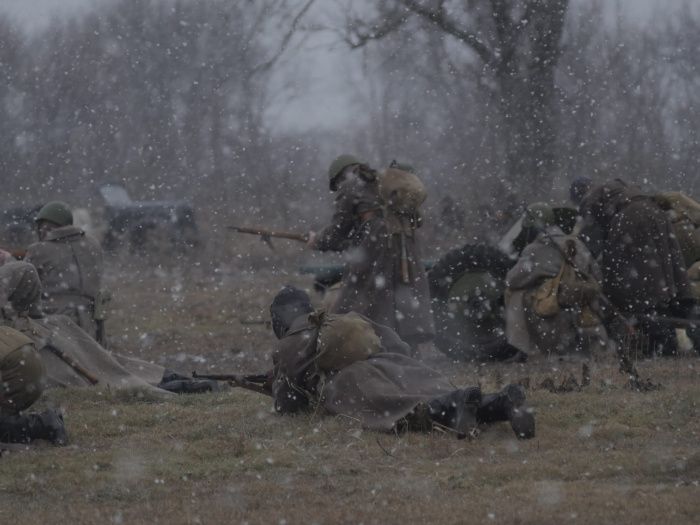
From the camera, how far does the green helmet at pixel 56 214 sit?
1421 centimetres

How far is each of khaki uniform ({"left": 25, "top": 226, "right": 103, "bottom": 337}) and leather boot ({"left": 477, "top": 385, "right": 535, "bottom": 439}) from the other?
19.8ft

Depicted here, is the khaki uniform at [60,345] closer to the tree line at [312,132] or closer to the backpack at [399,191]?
the backpack at [399,191]

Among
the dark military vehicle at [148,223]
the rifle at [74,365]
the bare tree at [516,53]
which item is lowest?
the rifle at [74,365]

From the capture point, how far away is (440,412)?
9211mm

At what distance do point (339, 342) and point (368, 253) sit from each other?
111 inches

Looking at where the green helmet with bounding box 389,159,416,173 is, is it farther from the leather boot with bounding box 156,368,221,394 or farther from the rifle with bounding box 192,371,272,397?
the rifle with bounding box 192,371,272,397

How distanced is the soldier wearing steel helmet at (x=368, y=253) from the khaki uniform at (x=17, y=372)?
3633 millimetres

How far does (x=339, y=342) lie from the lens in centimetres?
979

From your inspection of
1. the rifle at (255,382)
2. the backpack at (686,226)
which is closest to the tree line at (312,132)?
the backpack at (686,226)

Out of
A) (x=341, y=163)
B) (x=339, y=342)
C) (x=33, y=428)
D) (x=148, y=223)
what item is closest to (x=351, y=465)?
(x=339, y=342)

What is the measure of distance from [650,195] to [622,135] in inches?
791

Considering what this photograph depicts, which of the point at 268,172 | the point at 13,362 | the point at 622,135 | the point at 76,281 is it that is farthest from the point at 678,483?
the point at 268,172

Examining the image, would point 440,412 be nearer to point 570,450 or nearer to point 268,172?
point 570,450

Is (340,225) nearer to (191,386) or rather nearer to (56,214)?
(191,386)
